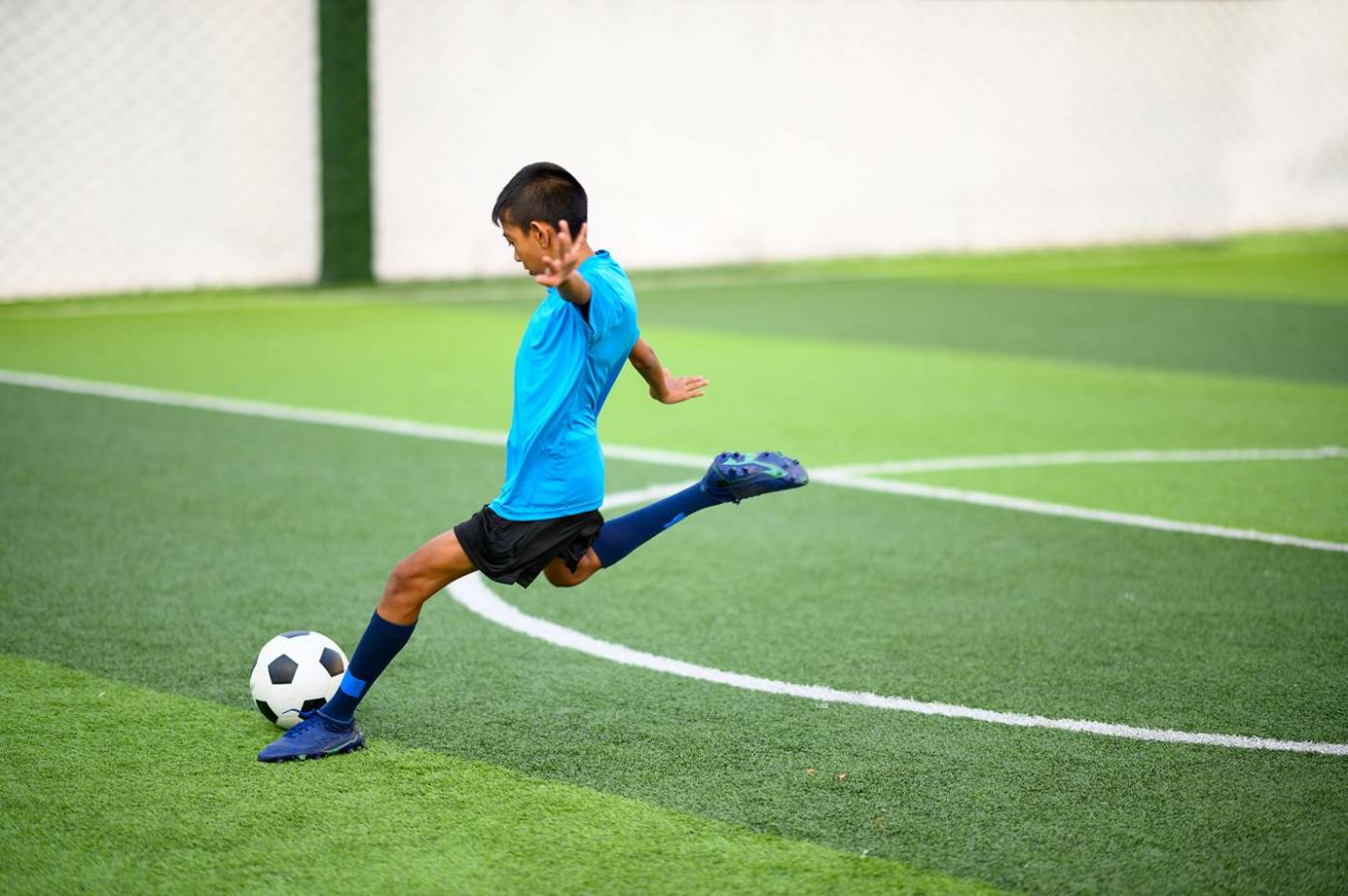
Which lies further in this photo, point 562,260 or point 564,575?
point 564,575

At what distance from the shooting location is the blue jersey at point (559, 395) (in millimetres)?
3648

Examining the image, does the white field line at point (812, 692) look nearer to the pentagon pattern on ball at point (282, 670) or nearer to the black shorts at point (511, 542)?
the black shorts at point (511, 542)

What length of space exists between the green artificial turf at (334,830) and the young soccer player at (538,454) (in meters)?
0.21

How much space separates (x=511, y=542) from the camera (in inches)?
145

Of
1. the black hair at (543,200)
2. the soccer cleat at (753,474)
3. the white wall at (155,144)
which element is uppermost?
the white wall at (155,144)

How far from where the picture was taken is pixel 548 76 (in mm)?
15570

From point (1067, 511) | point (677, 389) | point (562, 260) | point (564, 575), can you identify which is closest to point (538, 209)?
point (562, 260)

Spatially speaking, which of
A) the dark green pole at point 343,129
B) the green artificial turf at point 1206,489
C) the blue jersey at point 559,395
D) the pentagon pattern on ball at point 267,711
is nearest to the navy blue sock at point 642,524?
the blue jersey at point 559,395

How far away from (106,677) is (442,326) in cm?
827

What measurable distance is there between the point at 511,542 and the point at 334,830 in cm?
77

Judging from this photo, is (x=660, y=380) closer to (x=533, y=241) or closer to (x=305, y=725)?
(x=533, y=241)

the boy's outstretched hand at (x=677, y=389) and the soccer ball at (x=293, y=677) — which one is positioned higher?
the boy's outstretched hand at (x=677, y=389)

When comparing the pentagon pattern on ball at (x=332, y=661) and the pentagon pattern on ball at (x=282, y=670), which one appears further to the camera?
the pentagon pattern on ball at (x=332, y=661)

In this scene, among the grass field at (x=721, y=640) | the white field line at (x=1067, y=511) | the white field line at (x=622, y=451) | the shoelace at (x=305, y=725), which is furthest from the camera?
the white field line at (x=622, y=451)
